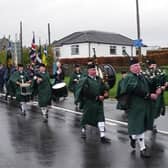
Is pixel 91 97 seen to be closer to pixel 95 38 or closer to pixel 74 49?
pixel 95 38

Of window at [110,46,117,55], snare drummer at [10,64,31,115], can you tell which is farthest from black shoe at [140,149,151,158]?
window at [110,46,117,55]

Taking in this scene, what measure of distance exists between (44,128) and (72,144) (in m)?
2.77

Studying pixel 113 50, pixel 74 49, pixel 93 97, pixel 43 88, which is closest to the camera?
pixel 93 97

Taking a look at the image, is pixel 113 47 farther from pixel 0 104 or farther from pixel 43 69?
pixel 43 69

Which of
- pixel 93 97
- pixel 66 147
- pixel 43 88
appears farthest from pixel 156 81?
pixel 43 88

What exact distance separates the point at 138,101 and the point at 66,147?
6.23 feet

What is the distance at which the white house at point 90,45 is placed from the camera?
218 feet

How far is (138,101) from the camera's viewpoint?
9469 millimetres

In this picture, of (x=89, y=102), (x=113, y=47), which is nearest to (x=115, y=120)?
(x=89, y=102)

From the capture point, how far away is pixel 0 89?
27.8 meters

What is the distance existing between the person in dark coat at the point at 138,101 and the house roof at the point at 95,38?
55998 mm

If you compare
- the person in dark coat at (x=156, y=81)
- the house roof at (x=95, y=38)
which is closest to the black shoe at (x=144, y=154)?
the person in dark coat at (x=156, y=81)

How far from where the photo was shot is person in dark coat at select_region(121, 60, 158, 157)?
9.33 m

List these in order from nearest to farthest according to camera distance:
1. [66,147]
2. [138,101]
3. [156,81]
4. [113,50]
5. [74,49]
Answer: [138,101]
[156,81]
[66,147]
[74,49]
[113,50]
